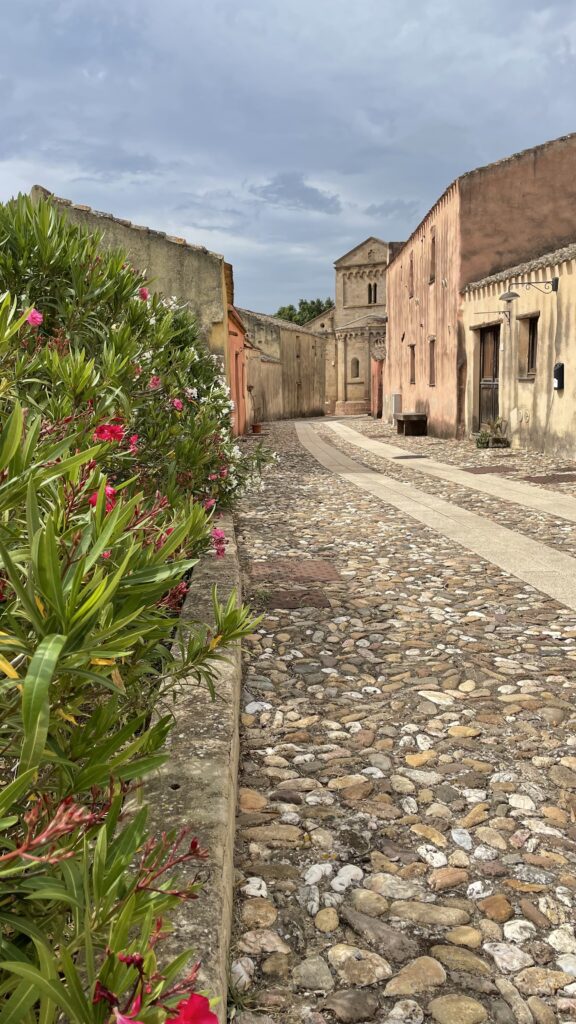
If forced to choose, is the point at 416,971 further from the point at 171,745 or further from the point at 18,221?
the point at 18,221

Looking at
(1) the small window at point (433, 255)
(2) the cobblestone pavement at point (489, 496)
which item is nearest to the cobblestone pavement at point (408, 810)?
(2) the cobblestone pavement at point (489, 496)

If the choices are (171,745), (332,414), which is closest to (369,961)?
(171,745)

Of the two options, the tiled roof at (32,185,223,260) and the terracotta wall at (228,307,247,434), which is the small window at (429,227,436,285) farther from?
the tiled roof at (32,185,223,260)

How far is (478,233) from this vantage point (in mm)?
17109

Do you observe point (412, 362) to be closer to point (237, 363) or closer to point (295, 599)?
point (237, 363)

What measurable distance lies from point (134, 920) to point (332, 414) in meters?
49.9

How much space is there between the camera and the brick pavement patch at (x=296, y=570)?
5.38m

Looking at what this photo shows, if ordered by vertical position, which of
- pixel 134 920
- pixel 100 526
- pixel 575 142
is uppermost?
pixel 575 142

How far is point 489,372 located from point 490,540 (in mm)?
11351

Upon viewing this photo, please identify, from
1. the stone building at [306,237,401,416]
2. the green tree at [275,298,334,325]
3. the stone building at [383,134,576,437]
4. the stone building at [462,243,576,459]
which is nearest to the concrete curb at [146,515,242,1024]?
the stone building at [462,243,576,459]

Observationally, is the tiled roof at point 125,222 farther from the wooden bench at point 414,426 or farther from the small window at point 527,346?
the wooden bench at point 414,426

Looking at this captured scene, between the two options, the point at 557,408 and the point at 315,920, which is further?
the point at 557,408

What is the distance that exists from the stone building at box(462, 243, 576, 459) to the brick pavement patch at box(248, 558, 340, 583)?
27.5ft

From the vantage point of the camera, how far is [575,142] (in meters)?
16.5
